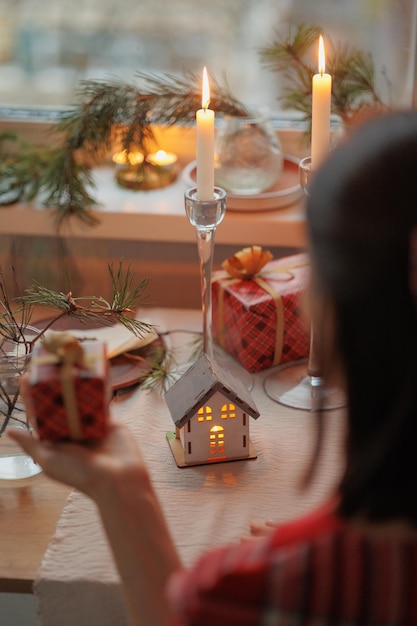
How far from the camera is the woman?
1.78ft

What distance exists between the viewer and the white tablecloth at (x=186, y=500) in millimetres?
888

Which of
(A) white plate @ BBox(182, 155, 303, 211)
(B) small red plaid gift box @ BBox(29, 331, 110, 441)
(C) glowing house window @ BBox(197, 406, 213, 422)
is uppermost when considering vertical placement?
(A) white plate @ BBox(182, 155, 303, 211)

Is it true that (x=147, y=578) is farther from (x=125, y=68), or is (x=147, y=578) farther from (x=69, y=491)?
(x=125, y=68)

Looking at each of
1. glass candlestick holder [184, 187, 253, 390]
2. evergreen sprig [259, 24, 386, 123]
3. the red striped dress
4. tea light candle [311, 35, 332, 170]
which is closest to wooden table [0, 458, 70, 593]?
glass candlestick holder [184, 187, 253, 390]

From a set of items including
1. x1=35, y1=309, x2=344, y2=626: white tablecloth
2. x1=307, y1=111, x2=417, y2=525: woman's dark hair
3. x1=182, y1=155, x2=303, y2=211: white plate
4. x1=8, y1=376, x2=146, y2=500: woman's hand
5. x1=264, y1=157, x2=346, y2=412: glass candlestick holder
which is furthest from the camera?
x1=182, y1=155, x2=303, y2=211: white plate

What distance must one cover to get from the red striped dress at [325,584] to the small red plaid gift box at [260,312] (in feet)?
2.13

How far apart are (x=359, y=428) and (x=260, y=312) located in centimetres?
64

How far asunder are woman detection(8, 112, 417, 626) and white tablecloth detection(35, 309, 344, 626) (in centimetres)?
20

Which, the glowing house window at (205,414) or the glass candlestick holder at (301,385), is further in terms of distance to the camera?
the glass candlestick holder at (301,385)

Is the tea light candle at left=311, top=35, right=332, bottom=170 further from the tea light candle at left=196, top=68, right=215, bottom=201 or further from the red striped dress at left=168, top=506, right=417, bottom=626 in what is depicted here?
the red striped dress at left=168, top=506, right=417, bottom=626

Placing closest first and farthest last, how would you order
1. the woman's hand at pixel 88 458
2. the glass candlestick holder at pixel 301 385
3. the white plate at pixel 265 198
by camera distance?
1. the woman's hand at pixel 88 458
2. the glass candlestick holder at pixel 301 385
3. the white plate at pixel 265 198

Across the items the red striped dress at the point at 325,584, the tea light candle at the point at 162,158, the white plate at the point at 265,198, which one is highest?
the tea light candle at the point at 162,158

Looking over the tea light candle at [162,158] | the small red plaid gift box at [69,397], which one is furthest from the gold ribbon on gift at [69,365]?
the tea light candle at [162,158]

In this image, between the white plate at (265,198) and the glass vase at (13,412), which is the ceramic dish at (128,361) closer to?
the glass vase at (13,412)
